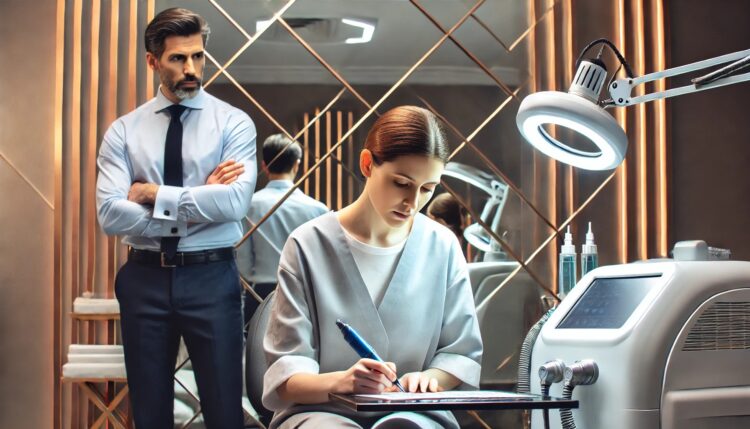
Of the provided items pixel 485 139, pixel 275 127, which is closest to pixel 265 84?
pixel 275 127

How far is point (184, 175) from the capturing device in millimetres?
2895

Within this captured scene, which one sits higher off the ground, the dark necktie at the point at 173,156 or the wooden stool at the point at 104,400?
the dark necktie at the point at 173,156

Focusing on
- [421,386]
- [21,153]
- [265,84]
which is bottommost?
[421,386]

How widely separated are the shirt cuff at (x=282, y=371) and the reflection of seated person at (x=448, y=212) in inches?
60.6

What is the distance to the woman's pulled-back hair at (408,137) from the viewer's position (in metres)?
1.80

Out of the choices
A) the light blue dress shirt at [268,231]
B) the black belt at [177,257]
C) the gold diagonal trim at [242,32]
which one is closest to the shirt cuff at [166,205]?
the black belt at [177,257]

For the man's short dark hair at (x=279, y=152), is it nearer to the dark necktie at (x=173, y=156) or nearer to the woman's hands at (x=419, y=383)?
the dark necktie at (x=173, y=156)

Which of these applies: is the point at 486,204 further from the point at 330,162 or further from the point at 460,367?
the point at 460,367

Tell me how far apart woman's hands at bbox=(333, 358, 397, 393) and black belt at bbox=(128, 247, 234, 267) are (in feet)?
4.46

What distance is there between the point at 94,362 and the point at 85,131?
800mm

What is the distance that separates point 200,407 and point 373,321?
1.45 meters

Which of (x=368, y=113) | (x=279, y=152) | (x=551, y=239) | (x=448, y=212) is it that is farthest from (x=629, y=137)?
(x=279, y=152)

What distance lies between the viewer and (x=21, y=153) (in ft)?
10.1

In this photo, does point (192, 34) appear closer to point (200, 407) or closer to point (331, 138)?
point (331, 138)
